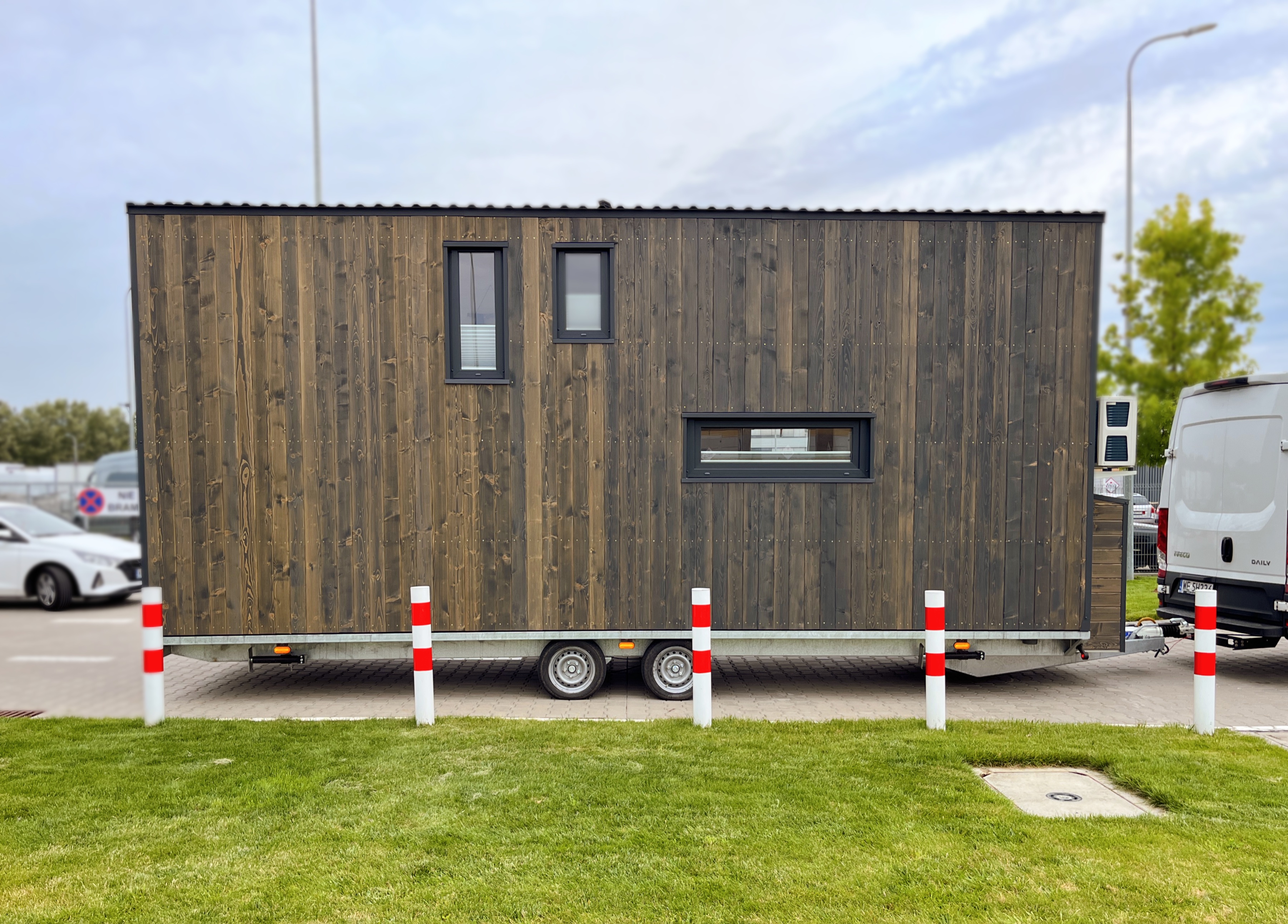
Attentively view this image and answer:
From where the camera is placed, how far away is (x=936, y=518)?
6.86 m

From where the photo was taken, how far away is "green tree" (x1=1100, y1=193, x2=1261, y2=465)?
60.2ft

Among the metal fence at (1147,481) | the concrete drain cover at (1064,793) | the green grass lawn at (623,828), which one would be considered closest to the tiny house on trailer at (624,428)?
the green grass lawn at (623,828)

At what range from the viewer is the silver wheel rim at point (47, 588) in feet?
39.5

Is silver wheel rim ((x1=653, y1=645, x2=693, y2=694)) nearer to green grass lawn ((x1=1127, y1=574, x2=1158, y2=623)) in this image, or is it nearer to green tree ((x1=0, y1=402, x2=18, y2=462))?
green grass lawn ((x1=1127, y1=574, x2=1158, y2=623))

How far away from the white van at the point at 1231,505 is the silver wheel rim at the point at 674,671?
4930mm

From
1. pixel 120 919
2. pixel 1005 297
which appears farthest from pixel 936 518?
pixel 120 919

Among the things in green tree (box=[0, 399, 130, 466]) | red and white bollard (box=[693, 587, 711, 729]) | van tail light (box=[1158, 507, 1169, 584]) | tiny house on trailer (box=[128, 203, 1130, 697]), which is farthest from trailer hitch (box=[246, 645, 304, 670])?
green tree (box=[0, 399, 130, 466])

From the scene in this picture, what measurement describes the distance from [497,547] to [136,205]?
158 inches

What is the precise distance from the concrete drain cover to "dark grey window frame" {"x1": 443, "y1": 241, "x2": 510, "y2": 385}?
454 cm

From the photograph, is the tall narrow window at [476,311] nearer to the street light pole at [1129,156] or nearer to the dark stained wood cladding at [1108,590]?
the dark stained wood cladding at [1108,590]

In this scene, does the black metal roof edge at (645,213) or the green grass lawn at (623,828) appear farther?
the black metal roof edge at (645,213)

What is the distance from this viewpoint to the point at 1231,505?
7.85 metres

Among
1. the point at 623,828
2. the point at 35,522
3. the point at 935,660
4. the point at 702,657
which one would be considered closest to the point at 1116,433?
the point at 935,660

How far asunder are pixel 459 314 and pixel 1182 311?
1812 centimetres
